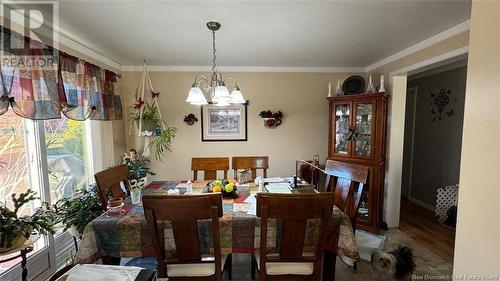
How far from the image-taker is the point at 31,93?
5.62ft

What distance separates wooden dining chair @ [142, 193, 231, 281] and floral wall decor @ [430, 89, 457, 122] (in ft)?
12.7

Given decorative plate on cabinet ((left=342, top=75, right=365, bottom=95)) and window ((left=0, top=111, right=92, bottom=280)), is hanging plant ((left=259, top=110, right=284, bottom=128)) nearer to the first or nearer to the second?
decorative plate on cabinet ((left=342, top=75, right=365, bottom=95))

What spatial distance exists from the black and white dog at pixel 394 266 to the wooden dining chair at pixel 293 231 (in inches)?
39.5

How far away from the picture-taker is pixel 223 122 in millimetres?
3564

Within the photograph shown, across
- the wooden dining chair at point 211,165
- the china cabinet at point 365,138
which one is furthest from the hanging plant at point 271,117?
the wooden dining chair at point 211,165

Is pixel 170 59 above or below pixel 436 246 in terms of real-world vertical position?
above

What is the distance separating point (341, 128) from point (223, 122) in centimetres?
174

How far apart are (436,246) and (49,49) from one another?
14.0 ft

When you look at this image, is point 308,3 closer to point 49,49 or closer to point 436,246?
point 49,49

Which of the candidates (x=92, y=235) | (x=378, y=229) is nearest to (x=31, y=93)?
(x=92, y=235)

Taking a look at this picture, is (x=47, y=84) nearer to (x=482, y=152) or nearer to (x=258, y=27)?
(x=258, y=27)

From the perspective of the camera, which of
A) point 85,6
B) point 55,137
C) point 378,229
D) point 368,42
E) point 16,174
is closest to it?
point 85,6

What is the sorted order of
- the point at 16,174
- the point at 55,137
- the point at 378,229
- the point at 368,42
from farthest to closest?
the point at 378,229
the point at 368,42
the point at 55,137
the point at 16,174

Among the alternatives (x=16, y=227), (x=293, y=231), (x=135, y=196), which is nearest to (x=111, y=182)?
(x=135, y=196)
